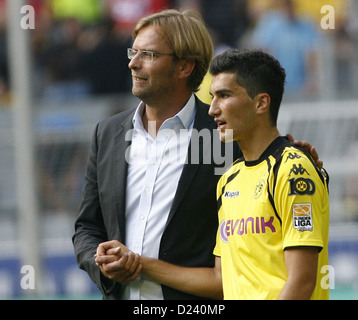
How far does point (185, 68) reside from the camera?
4.82 meters

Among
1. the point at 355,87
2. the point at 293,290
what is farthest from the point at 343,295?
the point at 293,290

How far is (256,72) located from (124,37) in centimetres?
800

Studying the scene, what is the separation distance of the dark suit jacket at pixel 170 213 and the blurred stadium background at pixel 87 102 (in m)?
5.11

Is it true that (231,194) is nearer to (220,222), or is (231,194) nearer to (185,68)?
(220,222)

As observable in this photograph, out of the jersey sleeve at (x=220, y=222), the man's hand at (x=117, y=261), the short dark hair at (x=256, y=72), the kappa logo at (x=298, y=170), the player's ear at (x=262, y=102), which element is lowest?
the man's hand at (x=117, y=261)

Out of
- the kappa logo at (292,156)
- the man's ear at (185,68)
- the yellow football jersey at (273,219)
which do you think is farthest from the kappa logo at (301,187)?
the man's ear at (185,68)

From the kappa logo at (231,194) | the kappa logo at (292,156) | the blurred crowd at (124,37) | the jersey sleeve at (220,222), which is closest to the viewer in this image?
the kappa logo at (292,156)

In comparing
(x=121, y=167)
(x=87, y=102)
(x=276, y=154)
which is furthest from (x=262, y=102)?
(x=87, y=102)

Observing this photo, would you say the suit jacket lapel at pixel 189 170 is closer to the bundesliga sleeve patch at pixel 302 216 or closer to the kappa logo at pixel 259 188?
the kappa logo at pixel 259 188

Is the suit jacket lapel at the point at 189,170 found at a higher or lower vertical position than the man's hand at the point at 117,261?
higher

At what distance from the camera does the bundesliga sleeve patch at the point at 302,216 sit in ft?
12.5

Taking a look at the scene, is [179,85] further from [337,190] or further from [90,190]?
[337,190]

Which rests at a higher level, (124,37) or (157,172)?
(124,37)

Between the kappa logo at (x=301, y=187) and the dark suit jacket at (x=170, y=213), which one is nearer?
the kappa logo at (x=301, y=187)
